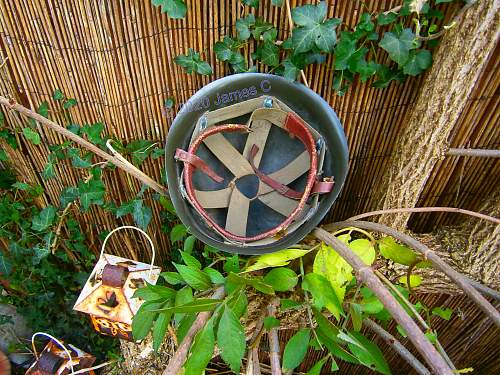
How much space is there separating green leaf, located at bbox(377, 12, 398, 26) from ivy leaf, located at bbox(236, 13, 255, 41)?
0.96ft

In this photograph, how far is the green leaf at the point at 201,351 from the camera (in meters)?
0.91

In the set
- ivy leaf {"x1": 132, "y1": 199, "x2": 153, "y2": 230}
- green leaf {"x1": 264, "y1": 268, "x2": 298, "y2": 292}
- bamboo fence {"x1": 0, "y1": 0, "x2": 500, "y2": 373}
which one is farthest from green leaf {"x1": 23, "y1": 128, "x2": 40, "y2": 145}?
green leaf {"x1": 264, "y1": 268, "x2": 298, "y2": 292}

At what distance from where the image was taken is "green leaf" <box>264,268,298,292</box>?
1.07m

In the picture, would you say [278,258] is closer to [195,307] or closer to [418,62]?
[195,307]

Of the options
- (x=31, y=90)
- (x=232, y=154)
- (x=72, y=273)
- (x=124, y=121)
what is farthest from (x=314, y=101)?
(x=72, y=273)

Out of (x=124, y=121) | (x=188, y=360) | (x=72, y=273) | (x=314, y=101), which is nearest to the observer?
(x=188, y=360)

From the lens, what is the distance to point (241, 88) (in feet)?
3.68

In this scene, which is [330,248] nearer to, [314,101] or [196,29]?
[314,101]

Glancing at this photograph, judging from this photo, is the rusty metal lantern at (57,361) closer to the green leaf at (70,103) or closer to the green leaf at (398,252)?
the green leaf at (70,103)

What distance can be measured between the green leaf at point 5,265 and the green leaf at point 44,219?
201 millimetres

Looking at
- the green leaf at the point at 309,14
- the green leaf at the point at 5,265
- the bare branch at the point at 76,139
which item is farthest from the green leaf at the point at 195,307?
the green leaf at the point at 5,265

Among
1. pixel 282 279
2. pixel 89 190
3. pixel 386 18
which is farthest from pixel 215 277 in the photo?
pixel 386 18

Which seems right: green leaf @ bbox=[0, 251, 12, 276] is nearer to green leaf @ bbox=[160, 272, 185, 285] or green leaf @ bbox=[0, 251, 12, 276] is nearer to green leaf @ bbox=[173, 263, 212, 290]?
green leaf @ bbox=[160, 272, 185, 285]

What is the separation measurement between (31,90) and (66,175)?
302mm
